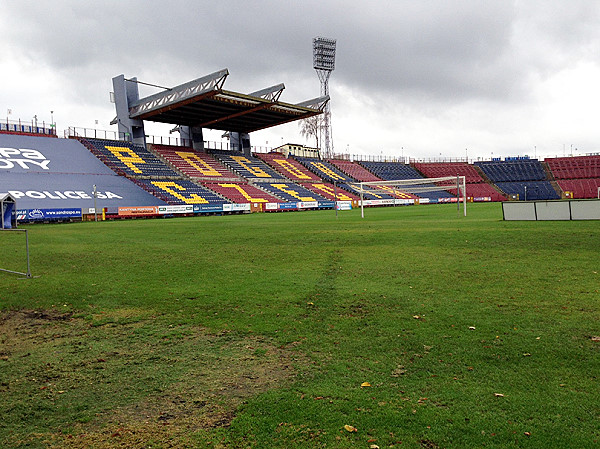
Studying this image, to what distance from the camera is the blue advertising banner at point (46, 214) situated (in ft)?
118

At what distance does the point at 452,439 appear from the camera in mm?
3225

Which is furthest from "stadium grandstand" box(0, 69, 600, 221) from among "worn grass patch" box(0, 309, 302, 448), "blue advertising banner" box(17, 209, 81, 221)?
"worn grass patch" box(0, 309, 302, 448)

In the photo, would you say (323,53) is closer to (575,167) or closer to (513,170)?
(513,170)

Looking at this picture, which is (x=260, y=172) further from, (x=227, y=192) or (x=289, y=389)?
(x=289, y=389)

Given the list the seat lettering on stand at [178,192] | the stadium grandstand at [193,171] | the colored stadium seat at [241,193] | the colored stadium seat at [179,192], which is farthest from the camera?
the colored stadium seat at [241,193]

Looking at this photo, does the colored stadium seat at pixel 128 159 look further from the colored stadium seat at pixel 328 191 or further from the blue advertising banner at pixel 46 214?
the colored stadium seat at pixel 328 191

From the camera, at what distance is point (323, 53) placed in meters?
82.0

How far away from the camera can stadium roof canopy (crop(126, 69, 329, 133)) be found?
5081cm

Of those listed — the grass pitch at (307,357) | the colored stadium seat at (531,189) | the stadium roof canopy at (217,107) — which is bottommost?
the grass pitch at (307,357)

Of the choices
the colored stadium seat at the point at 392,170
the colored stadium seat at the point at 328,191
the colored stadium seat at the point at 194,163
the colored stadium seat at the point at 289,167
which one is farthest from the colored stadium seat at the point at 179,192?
the colored stadium seat at the point at 392,170

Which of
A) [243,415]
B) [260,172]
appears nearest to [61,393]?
[243,415]

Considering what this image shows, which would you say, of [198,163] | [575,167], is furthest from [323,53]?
[575,167]

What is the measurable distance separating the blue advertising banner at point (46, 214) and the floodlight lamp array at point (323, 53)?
5759 centimetres

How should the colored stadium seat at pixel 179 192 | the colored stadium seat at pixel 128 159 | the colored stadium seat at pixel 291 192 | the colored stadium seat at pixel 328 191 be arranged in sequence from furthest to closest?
the colored stadium seat at pixel 328 191 → the colored stadium seat at pixel 291 192 → the colored stadium seat at pixel 128 159 → the colored stadium seat at pixel 179 192
